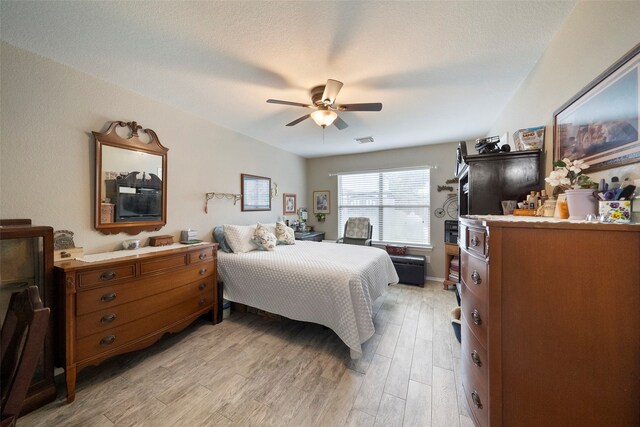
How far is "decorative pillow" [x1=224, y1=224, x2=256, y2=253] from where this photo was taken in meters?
3.04

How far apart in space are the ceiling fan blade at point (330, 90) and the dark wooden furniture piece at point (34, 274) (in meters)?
2.31

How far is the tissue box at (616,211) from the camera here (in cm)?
94

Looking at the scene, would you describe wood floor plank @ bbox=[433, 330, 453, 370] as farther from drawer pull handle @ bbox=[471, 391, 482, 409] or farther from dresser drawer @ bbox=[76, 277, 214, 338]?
dresser drawer @ bbox=[76, 277, 214, 338]

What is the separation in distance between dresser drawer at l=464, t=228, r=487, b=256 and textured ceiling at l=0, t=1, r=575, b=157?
134 centimetres

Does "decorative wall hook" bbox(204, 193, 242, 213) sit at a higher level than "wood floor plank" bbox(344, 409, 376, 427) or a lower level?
higher

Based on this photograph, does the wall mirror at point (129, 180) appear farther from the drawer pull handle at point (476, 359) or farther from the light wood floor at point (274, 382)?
the drawer pull handle at point (476, 359)

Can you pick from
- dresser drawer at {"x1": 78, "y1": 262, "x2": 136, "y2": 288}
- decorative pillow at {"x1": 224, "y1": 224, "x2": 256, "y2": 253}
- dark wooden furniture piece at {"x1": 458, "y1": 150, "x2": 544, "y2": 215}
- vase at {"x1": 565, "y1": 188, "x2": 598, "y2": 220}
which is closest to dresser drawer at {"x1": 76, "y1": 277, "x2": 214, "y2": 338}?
dresser drawer at {"x1": 78, "y1": 262, "x2": 136, "y2": 288}

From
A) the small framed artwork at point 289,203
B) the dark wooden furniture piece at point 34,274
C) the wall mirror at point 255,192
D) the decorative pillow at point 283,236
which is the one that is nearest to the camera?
Answer: the dark wooden furniture piece at point 34,274

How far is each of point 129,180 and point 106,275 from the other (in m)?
1.07

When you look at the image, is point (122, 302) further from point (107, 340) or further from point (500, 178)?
point (500, 178)

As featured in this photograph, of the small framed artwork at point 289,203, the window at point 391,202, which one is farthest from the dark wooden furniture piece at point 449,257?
the small framed artwork at point 289,203

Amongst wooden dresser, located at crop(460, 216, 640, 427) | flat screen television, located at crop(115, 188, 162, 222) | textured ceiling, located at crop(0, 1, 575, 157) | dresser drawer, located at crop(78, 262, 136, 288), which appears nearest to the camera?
wooden dresser, located at crop(460, 216, 640, 427)

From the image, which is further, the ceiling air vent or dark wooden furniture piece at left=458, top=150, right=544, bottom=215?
the ceiling air vent

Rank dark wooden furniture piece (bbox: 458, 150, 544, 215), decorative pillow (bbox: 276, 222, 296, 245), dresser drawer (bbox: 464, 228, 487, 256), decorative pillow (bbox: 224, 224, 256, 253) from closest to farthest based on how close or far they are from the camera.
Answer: dresser drawer (bbox: 464, 228, 487, 256), dark wooden furniture piece (bbox: 458, 150, 544, 215), decorative pillow (bbox: 224, 224, 256, 253), decorative pillow (bbox: 276, 222, 296, 245)
